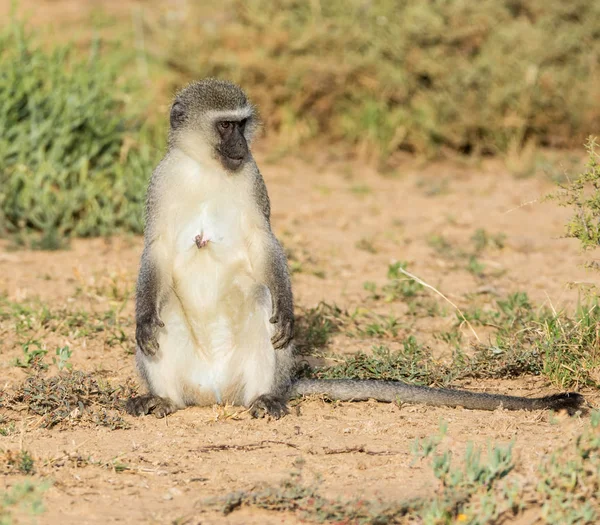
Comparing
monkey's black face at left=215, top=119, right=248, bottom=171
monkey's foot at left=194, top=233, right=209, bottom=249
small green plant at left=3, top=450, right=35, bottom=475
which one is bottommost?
small green plant at left=3, top=450, right=35, bottom=475

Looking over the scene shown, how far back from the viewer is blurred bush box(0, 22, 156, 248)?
7.39 metres

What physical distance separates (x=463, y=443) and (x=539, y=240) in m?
3.89

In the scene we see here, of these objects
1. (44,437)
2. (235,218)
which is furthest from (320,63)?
(44,437)

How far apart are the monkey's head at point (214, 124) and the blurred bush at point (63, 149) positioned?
2605 mm

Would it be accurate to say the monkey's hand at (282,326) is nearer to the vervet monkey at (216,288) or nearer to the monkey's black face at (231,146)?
the vervet monkey at (216,288)

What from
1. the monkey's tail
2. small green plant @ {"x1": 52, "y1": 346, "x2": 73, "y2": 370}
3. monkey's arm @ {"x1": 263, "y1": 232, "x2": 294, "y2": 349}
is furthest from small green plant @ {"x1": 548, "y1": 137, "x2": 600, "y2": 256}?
small green plant @ {"x1": 52, "y1": 346, "x2": 73, "y2": 370}

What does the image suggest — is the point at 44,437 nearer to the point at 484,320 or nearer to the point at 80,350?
the point at 80,350

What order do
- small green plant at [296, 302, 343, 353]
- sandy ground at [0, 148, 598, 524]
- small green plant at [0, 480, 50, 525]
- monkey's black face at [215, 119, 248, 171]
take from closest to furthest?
small green plant at [0, 480, 50, 525], sandy ground at [0, 148, 598, 524], monkey's black face at [215, 119, 248, 171], small green plant at [296, 302, 343, 353]

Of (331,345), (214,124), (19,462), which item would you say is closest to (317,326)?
(331,345)

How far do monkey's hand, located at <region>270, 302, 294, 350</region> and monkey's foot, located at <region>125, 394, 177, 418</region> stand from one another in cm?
57

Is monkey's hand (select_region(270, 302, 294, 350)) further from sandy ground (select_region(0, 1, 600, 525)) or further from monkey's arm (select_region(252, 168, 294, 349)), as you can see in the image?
sandy ground (select_region(0, 1, 600, 525))

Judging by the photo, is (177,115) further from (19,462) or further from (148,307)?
(19,462)

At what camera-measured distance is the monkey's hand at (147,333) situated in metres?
4.66

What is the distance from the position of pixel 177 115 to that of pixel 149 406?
53.2 inches
